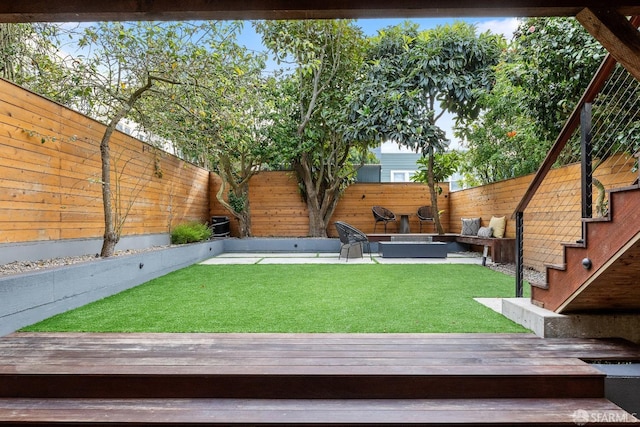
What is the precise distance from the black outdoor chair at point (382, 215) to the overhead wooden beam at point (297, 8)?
8.52 meters

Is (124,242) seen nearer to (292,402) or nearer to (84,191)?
(84,191)

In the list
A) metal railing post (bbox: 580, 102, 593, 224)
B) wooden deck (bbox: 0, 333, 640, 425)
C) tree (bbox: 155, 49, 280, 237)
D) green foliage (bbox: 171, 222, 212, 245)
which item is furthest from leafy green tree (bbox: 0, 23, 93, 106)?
metal railing post (bbox: 580, 102, 593, 224)

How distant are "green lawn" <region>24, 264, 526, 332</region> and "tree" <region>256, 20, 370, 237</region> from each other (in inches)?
187

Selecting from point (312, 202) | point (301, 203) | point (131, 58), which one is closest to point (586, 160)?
point (131, 58)

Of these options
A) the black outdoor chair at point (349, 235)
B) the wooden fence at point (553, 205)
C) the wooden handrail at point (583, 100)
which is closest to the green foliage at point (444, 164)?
the wooden fence at point (553, 205)

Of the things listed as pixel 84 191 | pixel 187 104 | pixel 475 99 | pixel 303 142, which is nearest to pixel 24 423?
pixel 84 191

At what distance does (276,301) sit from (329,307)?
614 millimetres

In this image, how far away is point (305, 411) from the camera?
73.7 inches

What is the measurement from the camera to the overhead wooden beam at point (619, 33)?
6.57 ft

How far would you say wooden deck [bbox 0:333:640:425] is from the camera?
1.81 meters

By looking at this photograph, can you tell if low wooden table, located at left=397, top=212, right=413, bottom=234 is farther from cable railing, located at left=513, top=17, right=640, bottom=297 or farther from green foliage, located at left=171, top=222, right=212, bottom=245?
green foliage, located at left=171, top=222, right=212, bottom=245

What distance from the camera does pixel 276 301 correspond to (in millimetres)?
3820

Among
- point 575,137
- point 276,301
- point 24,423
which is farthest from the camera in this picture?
point 575,137

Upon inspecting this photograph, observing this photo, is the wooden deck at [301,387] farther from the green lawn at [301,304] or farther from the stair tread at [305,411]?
the green lawn at [301,304]
